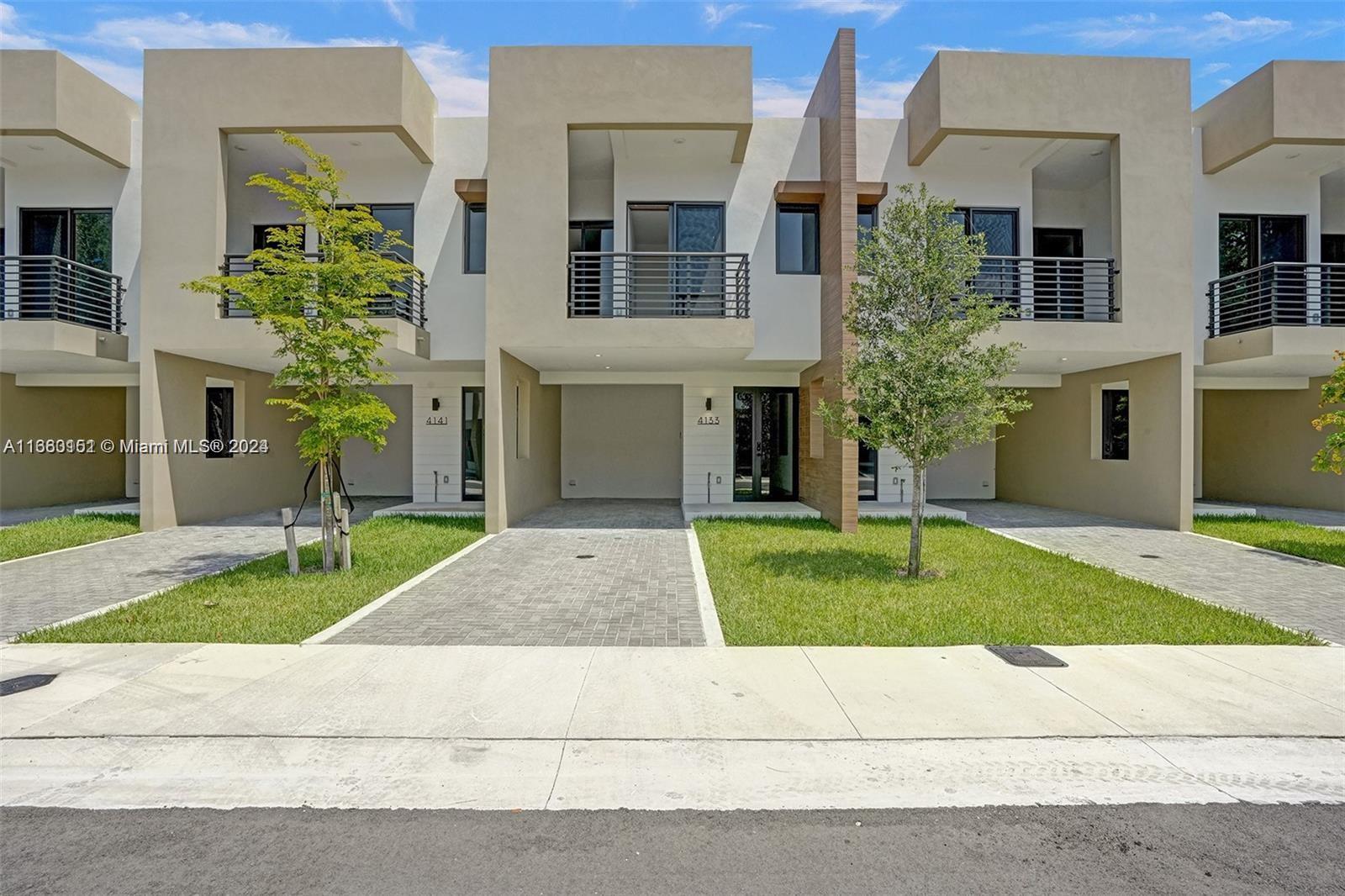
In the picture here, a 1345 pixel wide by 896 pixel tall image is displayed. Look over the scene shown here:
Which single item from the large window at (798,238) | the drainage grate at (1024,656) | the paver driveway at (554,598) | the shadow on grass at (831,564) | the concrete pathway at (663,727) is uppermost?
the large window at (798,238)

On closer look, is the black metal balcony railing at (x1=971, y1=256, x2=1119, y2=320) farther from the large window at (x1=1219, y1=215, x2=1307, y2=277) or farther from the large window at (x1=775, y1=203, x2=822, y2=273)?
the large window at (x1=775, y1=203, x2=822, y2=273)

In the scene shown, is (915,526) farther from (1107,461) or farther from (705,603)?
(1107,461)

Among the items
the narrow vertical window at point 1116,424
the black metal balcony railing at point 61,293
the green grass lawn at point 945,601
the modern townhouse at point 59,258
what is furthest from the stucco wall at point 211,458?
the narrow vertical window at point 1116,424

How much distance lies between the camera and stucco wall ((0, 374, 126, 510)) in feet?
52.7

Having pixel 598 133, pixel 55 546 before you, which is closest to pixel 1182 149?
pixel 598 133

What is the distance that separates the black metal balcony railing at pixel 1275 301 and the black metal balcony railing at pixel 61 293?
2252cm

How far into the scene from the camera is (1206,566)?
32.2 ft

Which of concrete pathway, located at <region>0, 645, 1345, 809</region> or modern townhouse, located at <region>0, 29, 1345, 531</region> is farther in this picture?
modern townhouse, located at <region>0, 29, 1345, 531</region>

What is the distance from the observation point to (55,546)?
434 inches

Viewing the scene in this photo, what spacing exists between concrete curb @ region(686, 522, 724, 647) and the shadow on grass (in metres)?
0.84

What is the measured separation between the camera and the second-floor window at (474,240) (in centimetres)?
1415

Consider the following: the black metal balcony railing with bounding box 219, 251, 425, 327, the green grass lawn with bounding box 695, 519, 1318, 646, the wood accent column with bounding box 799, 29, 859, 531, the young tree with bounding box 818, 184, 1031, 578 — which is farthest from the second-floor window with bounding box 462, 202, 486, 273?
the young tree with bounding box 818, 184, 1031, 578

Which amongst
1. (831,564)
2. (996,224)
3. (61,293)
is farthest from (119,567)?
(996,224)

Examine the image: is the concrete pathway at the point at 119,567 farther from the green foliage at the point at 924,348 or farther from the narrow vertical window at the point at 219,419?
the green foliage at the point at 924,348
